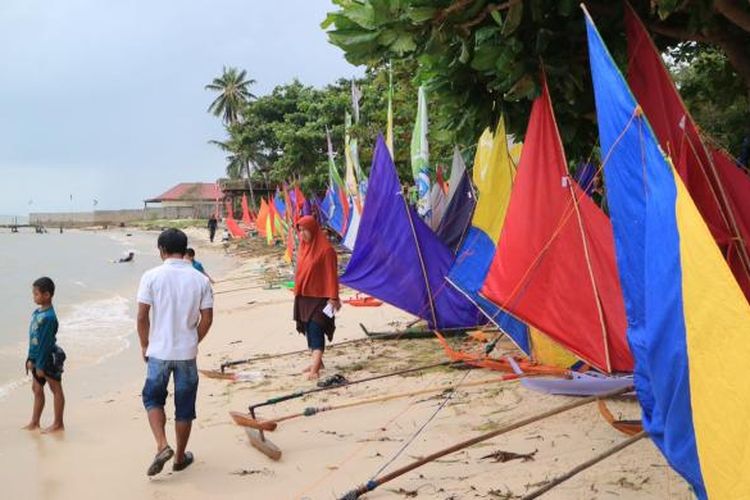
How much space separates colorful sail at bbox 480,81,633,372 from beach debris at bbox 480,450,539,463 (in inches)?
33.1

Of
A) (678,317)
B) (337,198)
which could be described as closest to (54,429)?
(678,317)

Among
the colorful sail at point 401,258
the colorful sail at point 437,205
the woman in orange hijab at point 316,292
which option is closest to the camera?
the woman in orange hijab at point 316,292

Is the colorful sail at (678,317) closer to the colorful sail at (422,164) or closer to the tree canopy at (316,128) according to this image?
the tree canopy at (316,128)

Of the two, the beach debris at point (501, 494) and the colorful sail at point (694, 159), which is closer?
the beach debris at point (501, 494)

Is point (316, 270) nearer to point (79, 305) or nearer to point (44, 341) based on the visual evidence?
point (44, 341)

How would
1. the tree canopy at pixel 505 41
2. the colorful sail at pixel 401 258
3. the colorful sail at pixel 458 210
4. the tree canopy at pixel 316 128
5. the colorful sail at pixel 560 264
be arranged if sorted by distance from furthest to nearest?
the tree canopy at pixel 316 128, the colorful sail at pixel 458 210, the colorful sail at pixel 401 258, the colorful sail at pixel 560 264, the tree canopy at pixel 505 41

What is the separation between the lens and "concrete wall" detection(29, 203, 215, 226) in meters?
66.1

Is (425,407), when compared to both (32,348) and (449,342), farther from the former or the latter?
(32,348)

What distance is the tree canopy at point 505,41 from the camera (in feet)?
12.3

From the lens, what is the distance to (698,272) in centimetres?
→ 234

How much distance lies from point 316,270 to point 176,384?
251 centimetres

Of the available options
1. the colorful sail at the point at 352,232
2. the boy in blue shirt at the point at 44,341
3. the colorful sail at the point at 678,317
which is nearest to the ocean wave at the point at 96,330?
the boy in blue shirt at the point at 44,341

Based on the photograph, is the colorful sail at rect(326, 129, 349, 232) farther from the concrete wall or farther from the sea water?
the concrete wall

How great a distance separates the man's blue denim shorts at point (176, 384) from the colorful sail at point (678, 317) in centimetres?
268
